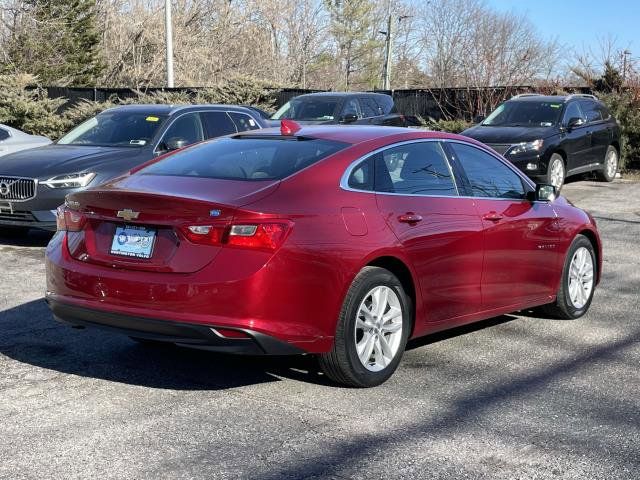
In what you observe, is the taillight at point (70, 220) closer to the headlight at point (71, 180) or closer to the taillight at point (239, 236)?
the taillight at point (239, 236)

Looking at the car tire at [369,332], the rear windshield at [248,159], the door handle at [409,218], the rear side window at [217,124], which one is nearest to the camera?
the car tire at [369,332]

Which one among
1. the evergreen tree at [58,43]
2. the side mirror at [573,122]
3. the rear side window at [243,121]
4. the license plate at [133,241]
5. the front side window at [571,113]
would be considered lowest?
the license plate at [133,241]

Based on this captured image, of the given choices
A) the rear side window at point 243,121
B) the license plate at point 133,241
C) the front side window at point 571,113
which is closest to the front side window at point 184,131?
the rear side window at point 243,121

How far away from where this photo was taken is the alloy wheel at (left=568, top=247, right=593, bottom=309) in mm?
7371

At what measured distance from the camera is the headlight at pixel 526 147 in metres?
15.6

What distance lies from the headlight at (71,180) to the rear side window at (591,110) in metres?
10.5

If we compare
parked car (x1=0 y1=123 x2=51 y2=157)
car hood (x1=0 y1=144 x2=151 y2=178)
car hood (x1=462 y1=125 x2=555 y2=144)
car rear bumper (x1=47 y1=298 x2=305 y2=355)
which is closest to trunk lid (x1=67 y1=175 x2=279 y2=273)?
car rear bumper (x1=47 y1=298 x2=305 y2=355)

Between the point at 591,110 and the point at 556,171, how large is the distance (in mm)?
2420

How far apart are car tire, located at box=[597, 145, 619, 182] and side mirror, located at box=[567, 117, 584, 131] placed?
67.7 inches

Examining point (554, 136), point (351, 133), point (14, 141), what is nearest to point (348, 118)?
point (554, 136)

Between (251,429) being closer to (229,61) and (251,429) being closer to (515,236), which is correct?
(515,236)

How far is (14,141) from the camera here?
47.1ft

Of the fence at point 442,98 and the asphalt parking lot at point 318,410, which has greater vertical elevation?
the fence at point 442,98

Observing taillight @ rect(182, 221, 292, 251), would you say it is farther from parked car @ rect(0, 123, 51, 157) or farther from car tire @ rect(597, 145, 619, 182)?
car tire @ rect(597, 145, 619, 182)
